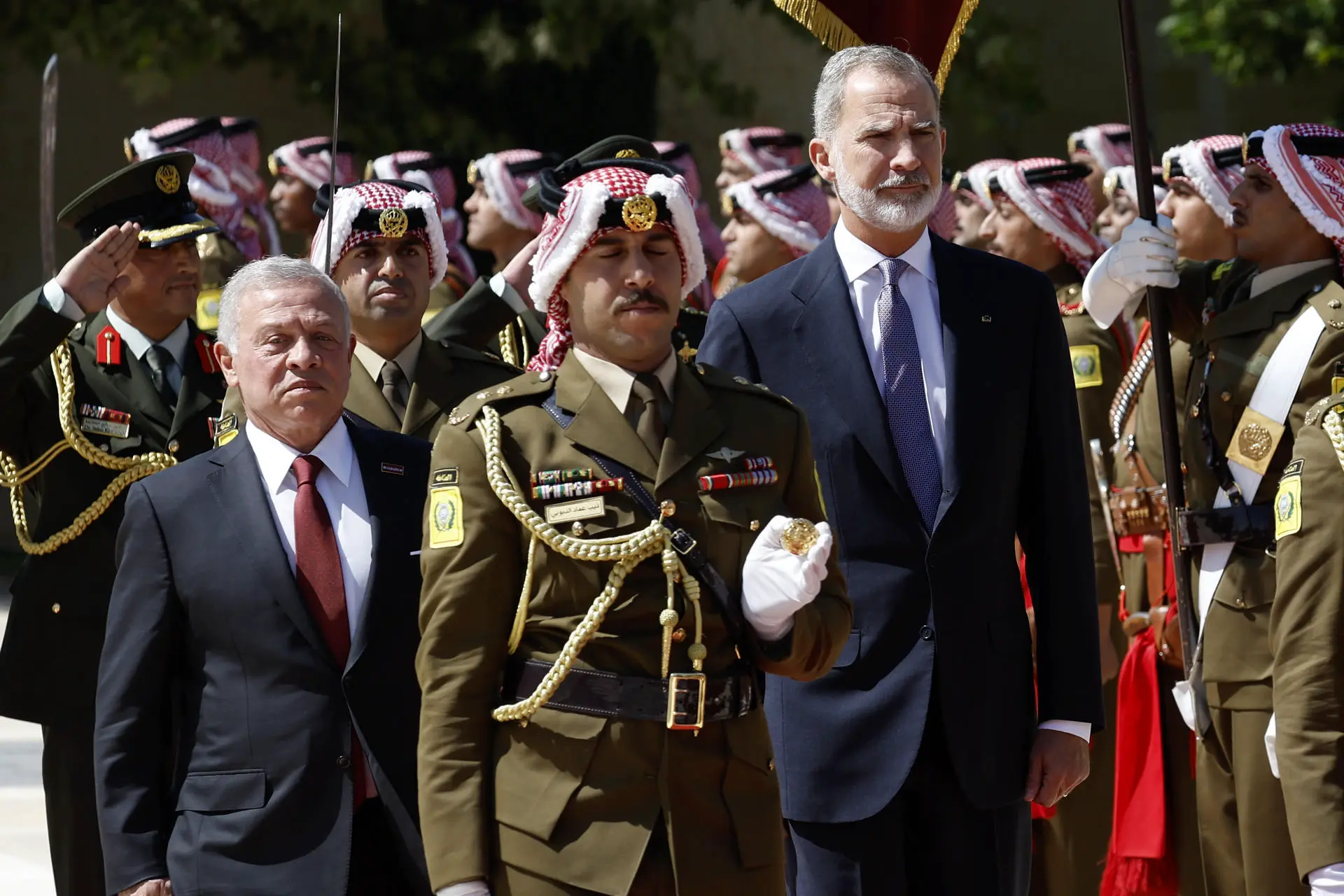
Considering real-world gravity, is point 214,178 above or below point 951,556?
above

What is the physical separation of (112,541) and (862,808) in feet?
9.64

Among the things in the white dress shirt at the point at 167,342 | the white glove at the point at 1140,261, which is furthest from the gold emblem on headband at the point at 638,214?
the white dress shirt at the point at 167,342

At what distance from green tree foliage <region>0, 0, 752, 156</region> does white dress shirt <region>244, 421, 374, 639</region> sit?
384 inches

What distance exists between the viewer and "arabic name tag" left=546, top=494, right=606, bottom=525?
4.02 metres

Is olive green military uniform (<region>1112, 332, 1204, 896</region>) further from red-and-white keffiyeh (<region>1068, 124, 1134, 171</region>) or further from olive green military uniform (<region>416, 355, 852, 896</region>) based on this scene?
red-and-white keffiyeh (<region>1068, 124, 1134, 171</region>)

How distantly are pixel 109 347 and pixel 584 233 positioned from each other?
121 inches

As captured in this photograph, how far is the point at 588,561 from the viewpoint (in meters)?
4.01

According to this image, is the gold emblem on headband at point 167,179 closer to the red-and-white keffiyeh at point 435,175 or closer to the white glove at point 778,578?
the white glove at point 778,578

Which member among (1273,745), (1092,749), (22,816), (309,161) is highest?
(309,161)

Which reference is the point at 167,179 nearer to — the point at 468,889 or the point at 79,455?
the point at 79,455

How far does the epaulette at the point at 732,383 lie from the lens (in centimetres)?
425

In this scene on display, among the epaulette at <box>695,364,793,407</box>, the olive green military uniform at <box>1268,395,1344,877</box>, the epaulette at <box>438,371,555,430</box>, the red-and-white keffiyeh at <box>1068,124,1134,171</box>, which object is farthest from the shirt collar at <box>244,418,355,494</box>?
the red-and-white keffiyeh at <box>1068,124,1134,171</box>

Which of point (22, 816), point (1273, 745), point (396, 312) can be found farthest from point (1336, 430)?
point (22, 816)

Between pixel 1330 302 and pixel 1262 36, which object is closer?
pixel 1330 302
